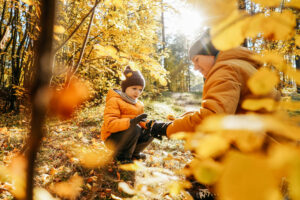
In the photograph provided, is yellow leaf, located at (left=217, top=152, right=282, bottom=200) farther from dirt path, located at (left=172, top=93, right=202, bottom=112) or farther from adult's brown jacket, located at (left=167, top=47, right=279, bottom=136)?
dirt path, located at (left=172, top=93, right=202, bottom=112)

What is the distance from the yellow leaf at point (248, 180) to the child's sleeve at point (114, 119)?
7.31ft

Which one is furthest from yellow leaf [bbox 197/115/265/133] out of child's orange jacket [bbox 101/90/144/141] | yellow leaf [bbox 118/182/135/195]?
child's orange jacket [bbox 101/90/144/141]

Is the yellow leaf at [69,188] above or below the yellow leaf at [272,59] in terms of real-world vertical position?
below

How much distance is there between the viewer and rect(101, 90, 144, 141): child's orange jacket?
96.5 inches

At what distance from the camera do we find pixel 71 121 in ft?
17.1

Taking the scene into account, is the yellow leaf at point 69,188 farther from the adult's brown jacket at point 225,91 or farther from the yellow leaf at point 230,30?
the yellow leaf at point 230,30

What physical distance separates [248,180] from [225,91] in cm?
129

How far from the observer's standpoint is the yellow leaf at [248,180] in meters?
0.24

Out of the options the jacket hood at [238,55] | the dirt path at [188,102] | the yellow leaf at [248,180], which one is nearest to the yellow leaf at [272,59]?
the yellow leaf at [248,180]

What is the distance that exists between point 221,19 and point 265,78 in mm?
189

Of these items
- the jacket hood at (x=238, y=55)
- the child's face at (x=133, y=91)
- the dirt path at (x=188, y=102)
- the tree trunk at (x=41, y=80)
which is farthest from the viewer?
the dirt path at (x=188, y=102)

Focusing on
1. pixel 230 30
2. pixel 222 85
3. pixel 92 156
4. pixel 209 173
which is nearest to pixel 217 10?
pixel 230 30

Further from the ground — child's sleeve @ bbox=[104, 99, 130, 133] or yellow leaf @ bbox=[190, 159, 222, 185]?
yellow leaf @ bbox=[190, 159, 222, 185]

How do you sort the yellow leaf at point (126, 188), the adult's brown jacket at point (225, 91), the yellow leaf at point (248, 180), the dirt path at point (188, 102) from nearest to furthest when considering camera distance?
the yellow leaf at point (248, 180) < the adult's brown jacket at point (225, 91) < the yellow leaf at point (126, 188) < the dirt path at point (188, 102)
